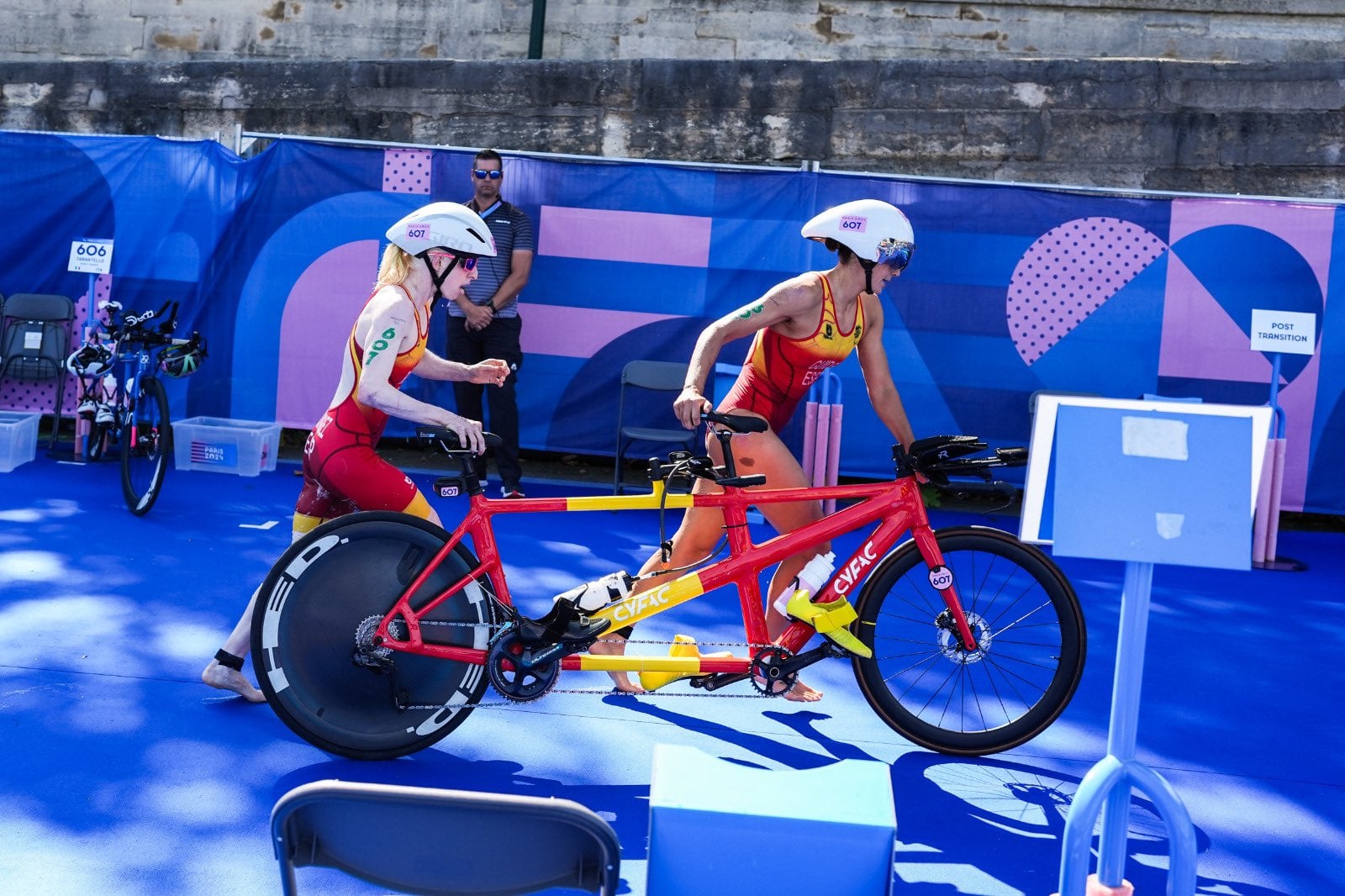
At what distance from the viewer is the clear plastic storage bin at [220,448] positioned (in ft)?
30.7

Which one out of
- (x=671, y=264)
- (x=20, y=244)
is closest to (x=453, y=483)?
(x=671, y=264)

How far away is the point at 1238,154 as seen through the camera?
1023 cm

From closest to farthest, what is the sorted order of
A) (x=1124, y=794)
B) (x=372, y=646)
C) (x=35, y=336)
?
(x=1124, y=794) < (x=372, y=646) < (x=35, y=336)

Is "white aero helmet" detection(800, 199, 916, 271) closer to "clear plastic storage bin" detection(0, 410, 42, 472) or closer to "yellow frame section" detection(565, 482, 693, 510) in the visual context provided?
"yellow frame section" detection(565, 482, 693, 510)

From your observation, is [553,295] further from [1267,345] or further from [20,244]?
[1267,345]

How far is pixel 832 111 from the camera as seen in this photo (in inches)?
420

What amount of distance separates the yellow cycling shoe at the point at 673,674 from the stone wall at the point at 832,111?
21.9 ft

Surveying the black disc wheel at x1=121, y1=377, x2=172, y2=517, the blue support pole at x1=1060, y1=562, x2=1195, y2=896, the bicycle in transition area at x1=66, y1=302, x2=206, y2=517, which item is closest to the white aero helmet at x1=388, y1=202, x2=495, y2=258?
the blue support pole at x1=1060, y1=562, x2=1195, y2=896

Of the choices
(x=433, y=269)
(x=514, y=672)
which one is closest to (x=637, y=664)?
(x=514, y=672)

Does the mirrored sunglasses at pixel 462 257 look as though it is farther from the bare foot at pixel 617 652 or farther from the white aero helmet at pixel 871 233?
the bare foot at pixel 617 652

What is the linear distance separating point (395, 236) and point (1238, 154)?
25.5 feet

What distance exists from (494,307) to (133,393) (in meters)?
2.36

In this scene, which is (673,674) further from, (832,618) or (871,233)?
(871,233)

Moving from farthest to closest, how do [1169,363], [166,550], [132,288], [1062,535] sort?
1. [132,288]
2. [1169,363]
3. [166,550]
4. [1062,535]
